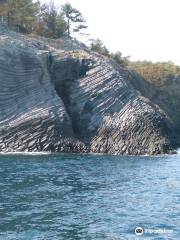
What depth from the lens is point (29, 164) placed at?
51.4m

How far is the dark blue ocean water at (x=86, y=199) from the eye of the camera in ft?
84.5

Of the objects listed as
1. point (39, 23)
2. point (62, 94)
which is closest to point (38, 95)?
point (62, 94)

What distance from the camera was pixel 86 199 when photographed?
110 feet

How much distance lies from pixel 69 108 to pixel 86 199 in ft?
132

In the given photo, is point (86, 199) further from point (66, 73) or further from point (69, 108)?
point (66, 73)

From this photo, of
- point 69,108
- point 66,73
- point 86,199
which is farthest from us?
point 66,73

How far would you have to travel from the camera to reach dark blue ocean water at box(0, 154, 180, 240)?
25766 mm

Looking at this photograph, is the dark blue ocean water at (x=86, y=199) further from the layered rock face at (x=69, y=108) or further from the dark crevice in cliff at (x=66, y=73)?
the dark crevice in cliff at (x=66, y=73)

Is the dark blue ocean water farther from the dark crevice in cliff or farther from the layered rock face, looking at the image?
the dark crevice in cliff

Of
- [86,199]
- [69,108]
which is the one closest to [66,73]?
[69,108]

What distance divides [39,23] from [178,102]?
32.2m

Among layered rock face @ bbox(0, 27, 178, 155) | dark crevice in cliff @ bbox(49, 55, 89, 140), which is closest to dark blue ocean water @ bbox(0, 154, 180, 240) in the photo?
layered rock face @ bbox(0, 27, 178, 155)

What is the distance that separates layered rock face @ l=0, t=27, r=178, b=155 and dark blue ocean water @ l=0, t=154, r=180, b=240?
37.3 feet

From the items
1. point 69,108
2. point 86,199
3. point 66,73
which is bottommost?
point 69,108
